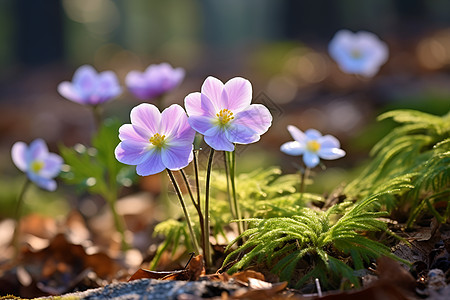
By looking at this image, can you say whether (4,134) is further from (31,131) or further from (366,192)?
(366,192)

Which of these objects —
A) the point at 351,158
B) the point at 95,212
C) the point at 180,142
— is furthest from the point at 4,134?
the point at 180,142

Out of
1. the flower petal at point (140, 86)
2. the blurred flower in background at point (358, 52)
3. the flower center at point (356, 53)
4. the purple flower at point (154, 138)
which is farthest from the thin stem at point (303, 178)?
the flower center at point (356, 53)

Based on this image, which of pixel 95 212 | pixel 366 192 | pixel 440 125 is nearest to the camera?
pixel 366 192

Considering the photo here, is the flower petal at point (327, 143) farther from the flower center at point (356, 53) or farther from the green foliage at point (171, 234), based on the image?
the flower center at point (356, 53)

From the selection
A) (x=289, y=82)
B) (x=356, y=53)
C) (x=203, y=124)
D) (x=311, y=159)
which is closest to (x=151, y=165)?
(x=203, y=124)

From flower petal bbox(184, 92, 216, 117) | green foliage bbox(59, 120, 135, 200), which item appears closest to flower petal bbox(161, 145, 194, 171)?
flower petal bbox(184, 92, 216, 117)

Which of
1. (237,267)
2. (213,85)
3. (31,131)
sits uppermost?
(31,131)

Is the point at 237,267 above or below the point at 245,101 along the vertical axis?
below

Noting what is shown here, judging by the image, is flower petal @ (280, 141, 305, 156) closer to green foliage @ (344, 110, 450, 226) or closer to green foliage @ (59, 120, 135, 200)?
green foliage @ (344, 110, 450, 226)
